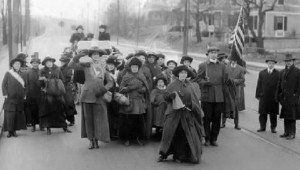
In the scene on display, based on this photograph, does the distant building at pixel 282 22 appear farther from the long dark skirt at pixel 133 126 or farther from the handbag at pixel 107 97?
the handbag at pixel 107 97

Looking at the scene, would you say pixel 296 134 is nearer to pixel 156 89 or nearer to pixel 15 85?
pixel 156 89

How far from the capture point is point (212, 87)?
35.8 ft

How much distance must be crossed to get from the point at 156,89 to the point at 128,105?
64cm

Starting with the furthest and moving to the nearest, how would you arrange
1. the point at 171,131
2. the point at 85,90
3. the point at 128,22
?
the point at 128,22 < the point at 85,90 < the point at 171,131

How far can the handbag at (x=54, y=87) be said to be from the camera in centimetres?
1252

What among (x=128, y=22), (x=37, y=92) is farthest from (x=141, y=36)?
(x=37, y=92)

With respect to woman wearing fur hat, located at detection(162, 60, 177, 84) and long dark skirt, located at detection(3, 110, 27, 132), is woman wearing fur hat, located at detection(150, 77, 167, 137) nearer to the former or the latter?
woman wearing fur hat, located at detection(162, 60, 177, 84)

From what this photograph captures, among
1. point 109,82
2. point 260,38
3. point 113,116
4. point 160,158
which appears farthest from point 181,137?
point 260,38

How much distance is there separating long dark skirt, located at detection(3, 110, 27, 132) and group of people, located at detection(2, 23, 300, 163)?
2 cm

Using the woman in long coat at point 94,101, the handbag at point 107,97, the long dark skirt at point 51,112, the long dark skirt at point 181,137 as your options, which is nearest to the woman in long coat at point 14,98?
the long dark skirt at point 51,112

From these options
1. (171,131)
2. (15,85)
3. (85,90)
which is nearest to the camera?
(171,131)

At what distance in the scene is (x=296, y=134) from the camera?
42.0 feet

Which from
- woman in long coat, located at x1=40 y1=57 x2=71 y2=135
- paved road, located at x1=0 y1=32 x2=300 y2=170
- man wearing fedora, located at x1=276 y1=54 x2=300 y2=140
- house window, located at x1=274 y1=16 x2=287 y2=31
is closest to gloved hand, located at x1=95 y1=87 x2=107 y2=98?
paved road, located at x1=0 y1=32 x2=300 y2=170

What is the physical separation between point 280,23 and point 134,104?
51459mm
